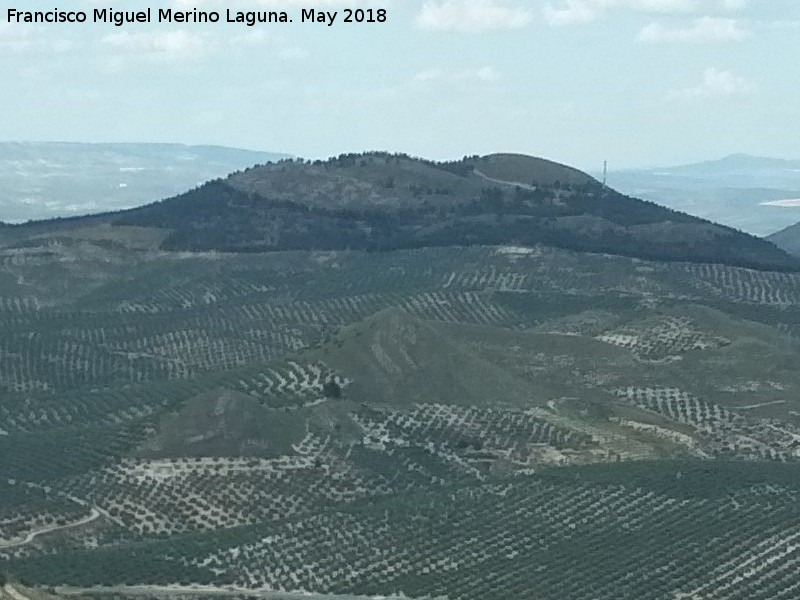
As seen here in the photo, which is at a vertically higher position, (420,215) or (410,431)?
(420,215)

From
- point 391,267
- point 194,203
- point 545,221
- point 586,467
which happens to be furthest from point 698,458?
point 194,203

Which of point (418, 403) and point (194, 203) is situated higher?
point (194, 203)

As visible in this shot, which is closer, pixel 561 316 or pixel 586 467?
pixel 586 467

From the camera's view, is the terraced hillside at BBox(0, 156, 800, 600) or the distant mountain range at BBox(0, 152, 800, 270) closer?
the terraced hillside at BBox(0, 156, 800, 600)

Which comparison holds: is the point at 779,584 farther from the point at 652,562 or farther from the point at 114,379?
the point at 114,379

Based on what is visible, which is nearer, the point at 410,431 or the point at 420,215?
the point at 410,431

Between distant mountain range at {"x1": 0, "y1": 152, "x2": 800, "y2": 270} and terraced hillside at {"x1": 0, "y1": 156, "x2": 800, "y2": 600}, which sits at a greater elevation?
distant mountain range at {"x1": 0, "y1": 152, "x2": 800, "y2": 270}
